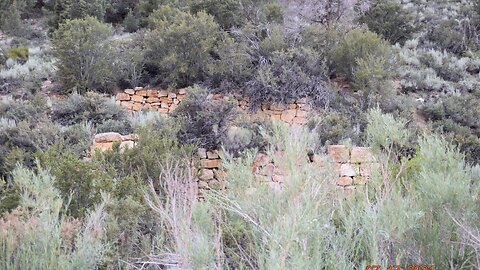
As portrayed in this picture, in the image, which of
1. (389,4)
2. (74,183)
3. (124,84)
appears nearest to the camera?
(74,183)

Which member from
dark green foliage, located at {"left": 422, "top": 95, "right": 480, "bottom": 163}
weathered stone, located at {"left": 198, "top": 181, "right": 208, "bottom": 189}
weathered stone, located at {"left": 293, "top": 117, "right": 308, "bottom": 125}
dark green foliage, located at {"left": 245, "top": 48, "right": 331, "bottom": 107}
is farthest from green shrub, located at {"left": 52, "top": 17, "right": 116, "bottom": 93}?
dark green foliage, located at {"left": 422, "top": 95, "right": 480, "bottom": 163}

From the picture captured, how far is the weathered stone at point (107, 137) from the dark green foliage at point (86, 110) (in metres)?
1.12

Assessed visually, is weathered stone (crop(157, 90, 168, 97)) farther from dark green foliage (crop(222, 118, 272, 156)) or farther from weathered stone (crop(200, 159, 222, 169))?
weathered stone (crop(200, 159, 222, 169))

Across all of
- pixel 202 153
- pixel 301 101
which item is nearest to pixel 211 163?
pixel 202 153

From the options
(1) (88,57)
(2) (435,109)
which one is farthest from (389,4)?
(1) (88,57)

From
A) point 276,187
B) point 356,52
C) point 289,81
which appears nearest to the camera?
point 276,187

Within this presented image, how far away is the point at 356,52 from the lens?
36.6ft

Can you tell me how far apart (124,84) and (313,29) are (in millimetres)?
4622

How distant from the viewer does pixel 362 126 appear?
9.51m

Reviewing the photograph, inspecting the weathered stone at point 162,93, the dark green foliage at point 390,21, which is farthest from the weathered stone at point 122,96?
the dark green foliage at point 390,21

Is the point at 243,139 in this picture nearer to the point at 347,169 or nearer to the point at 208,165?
the point at 208,165

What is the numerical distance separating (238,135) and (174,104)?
9.97ft

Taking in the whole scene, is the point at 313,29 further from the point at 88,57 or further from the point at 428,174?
the point at 428,174

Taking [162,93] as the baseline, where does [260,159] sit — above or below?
below
